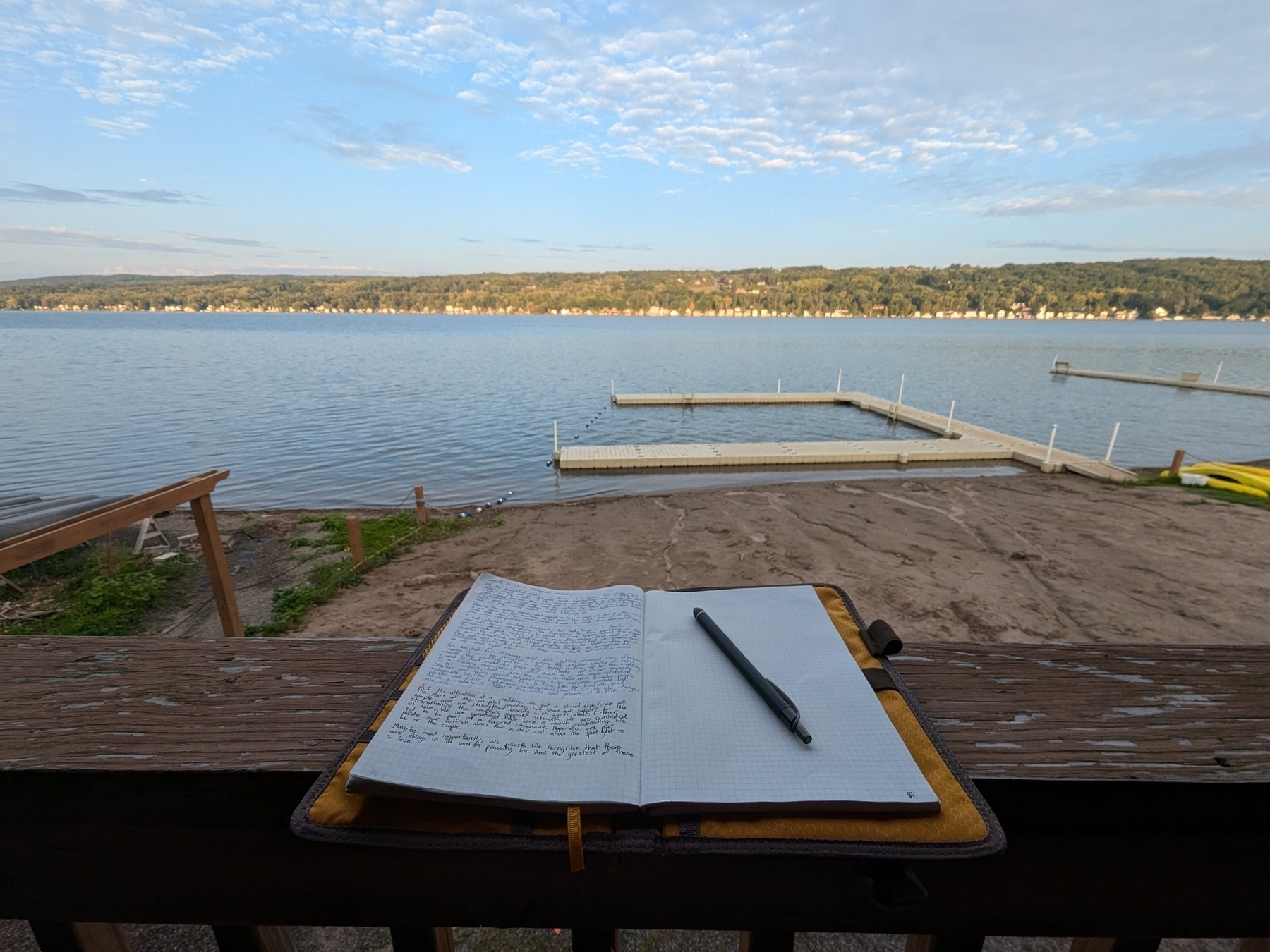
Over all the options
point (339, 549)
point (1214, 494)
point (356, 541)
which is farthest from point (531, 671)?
point (1214, 494)

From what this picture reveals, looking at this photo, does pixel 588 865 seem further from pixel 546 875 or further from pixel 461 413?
pixel 461 413

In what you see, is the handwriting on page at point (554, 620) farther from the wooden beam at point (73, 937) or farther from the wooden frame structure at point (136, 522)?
the wooden frame structure at point (136, 522)

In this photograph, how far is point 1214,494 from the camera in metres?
12.5

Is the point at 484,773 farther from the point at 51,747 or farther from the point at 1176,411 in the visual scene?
the point at 1176,411

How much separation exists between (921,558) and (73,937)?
31.5 feet

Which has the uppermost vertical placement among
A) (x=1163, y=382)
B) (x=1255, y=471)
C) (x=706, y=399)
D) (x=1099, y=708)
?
(x=1099, y=708)

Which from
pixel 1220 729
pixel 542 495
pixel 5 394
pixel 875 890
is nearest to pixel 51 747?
pixel 875 890

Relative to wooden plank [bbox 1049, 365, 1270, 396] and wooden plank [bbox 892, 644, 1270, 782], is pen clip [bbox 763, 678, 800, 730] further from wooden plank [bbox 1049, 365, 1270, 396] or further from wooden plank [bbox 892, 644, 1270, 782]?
wooden plank [bbox 1049, 365, 1270, 396]

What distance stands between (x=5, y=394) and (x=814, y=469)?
39.1 meters

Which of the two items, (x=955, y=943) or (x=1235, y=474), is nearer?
(x=955, y=943)

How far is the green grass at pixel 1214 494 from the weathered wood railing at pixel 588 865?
1588cm

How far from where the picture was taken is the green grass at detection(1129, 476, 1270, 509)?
11.7 meters

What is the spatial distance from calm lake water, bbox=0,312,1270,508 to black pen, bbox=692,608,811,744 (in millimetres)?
13668

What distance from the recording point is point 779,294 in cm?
14762
